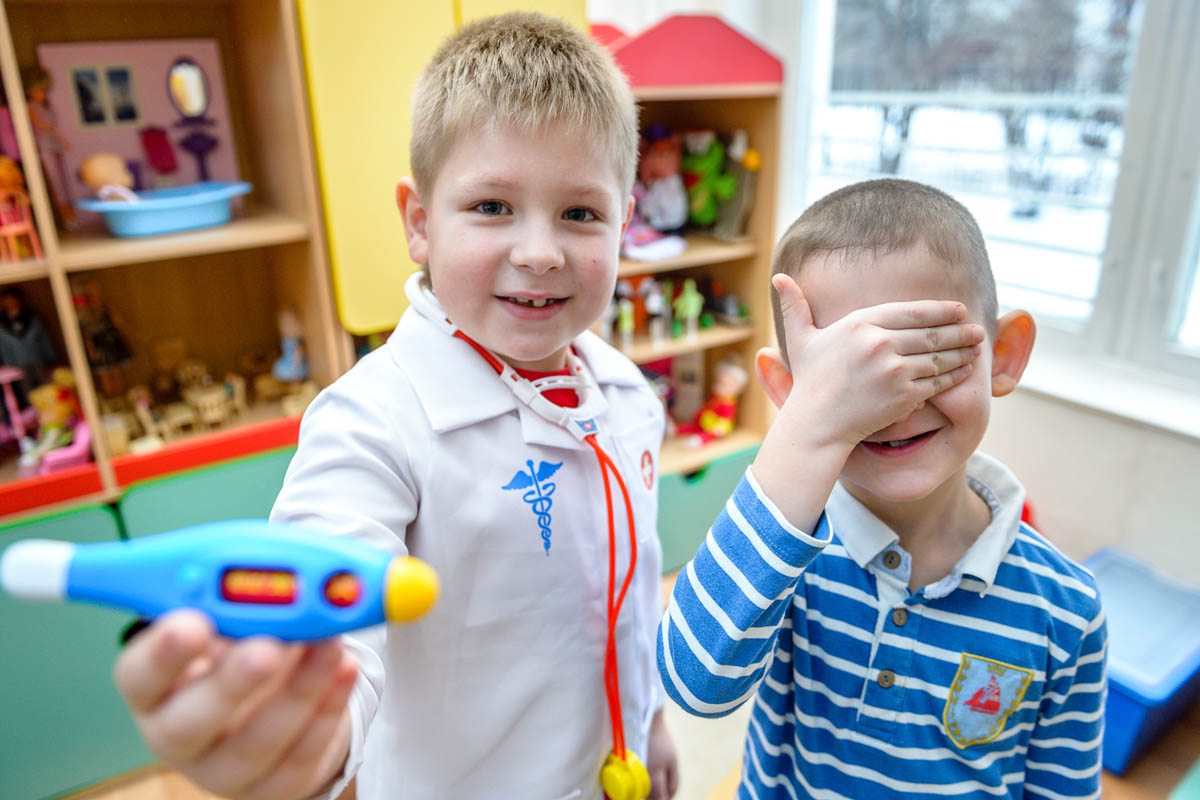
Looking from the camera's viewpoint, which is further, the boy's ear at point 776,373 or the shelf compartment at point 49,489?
the shelf compartment at point 49,489

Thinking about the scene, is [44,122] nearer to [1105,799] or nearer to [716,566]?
[716,566]

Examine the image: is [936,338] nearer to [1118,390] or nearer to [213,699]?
[213,699]

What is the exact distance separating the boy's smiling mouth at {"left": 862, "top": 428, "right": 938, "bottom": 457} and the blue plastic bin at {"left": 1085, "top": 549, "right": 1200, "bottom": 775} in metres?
0.94

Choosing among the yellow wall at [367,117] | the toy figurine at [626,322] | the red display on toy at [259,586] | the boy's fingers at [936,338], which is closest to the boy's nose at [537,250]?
the boy's fingers at [936,338]

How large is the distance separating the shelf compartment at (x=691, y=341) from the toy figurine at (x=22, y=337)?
124 centimetres

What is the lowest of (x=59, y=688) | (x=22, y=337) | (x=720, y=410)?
(x=59, y=688)

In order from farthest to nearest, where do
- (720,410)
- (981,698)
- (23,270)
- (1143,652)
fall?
1. (720,410)
2. (1143,652)
3. (23,270)
4. (981,698)

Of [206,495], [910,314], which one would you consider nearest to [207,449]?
[206,495]

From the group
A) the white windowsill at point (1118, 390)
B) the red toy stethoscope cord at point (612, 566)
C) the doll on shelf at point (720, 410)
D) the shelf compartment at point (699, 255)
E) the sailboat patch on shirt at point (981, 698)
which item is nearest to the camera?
the sailboat patch on shirt at point (981, 698)

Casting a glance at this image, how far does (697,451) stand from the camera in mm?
2205

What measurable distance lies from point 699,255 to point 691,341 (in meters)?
0.23

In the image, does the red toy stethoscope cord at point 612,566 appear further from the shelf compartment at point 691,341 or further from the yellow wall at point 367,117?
the shelf compartment at point 691,341

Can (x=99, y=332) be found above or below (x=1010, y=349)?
below

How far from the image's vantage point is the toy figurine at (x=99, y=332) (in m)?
1.56
